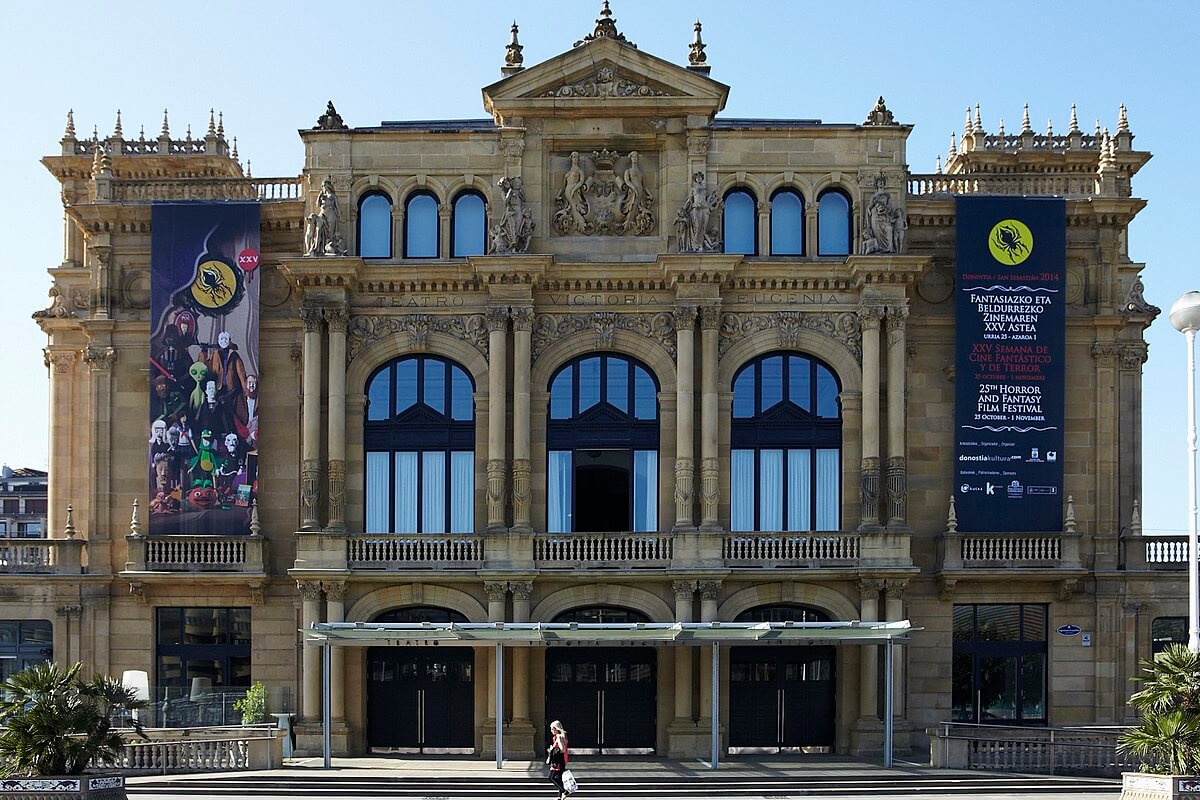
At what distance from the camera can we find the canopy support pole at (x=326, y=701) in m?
38.9

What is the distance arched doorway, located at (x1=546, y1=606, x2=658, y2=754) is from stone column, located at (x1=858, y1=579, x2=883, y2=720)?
5850 millimetres

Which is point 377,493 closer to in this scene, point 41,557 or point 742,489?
point 41,557

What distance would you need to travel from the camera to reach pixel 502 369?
43125 mm

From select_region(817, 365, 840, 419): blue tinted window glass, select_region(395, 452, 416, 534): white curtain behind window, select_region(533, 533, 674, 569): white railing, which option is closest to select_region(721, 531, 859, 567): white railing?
select_region(533, 533, 674, 569): white railing

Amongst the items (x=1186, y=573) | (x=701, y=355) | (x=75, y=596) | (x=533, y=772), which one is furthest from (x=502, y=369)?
(x=1186, y=573)

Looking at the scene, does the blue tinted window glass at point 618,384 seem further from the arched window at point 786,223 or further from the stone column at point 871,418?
the stone column at point 871,418

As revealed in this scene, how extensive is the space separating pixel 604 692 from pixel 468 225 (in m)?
14.1

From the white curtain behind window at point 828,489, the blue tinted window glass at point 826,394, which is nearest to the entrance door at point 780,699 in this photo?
the white curtain behind window at point 828,489

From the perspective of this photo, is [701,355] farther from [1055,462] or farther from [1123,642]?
[1123,642]

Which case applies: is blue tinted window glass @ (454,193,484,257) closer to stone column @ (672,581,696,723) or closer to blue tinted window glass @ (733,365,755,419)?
blue tinted window glass @ (733,365,755,419)

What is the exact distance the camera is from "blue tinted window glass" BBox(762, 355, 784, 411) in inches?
1730

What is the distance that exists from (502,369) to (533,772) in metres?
11.4

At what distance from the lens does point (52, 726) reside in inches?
1166

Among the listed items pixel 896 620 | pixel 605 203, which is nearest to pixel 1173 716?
pixel 896 620
